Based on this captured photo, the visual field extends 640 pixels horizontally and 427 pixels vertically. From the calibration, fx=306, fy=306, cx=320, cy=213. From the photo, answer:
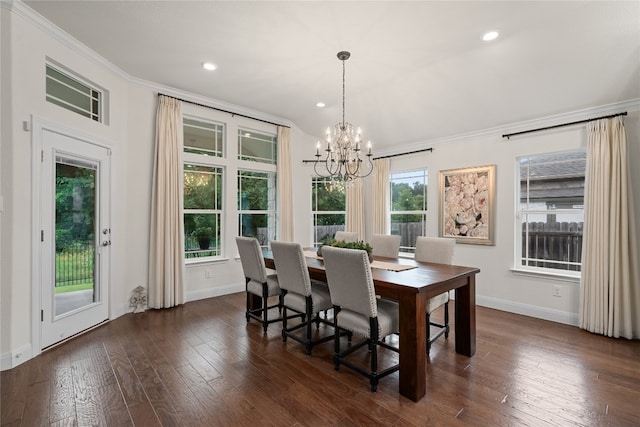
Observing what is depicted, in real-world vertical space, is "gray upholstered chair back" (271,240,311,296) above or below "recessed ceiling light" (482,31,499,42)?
below

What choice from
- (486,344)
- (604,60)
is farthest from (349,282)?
(604,60)

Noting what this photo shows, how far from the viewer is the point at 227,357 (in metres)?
2.80

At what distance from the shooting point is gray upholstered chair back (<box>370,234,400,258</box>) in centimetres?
379

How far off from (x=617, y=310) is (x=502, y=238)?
139 centimetres

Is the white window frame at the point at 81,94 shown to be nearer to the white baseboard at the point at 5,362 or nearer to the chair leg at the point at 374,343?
the white baseboard at the point at 5,362

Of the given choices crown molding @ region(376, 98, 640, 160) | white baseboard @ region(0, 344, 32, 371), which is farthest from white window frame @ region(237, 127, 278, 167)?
white baseboard @ region(0, 344, 32, 371)

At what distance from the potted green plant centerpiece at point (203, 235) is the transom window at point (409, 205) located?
3.28 meters

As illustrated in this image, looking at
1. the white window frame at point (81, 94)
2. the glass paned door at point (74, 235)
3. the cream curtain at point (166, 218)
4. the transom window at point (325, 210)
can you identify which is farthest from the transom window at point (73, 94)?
the transom window at point (325, 210)

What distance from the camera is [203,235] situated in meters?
4.82

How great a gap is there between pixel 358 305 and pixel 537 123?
11.7 feet

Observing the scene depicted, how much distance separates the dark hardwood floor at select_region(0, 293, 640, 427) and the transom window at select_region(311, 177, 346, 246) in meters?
2.97

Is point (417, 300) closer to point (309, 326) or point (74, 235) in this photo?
point (309, 326)

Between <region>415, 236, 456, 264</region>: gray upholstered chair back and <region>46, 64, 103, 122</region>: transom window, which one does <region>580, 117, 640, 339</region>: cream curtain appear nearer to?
<region>415, 236, 456, 264</region>: gray upholstered chair back

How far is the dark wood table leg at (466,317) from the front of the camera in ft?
9.21
